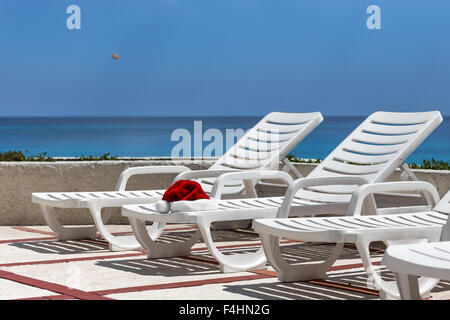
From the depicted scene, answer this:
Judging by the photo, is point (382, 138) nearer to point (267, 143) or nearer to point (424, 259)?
point (267, 143)

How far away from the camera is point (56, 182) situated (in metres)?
7.20

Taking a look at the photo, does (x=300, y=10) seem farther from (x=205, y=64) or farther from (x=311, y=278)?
(x=311, y=278)

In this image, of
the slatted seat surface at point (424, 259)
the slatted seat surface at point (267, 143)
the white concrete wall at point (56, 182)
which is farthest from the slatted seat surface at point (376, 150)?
the slatted seat surface at point (424, 259)

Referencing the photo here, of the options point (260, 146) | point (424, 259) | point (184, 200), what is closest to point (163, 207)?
point (184, 200)

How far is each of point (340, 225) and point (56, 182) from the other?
141 inches

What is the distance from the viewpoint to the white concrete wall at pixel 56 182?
709 cm

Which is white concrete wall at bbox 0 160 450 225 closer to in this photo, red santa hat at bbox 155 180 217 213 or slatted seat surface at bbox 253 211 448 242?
red santa hat at bbox 155 180 217 213

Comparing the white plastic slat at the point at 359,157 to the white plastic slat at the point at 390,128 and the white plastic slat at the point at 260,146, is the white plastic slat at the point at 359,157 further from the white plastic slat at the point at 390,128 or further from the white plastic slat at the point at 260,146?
the white plastic slat at the point at 260,146

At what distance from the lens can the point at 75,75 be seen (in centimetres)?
5278

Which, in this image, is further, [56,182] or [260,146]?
[56,182]

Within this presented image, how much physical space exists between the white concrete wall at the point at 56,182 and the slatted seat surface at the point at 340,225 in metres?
2.86

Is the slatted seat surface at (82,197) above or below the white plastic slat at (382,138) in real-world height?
below

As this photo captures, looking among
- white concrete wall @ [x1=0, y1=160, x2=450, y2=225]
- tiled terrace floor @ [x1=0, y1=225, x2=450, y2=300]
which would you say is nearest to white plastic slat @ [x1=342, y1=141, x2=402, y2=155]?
tiled terrace floor @ [x1=0, y1=225, x2=450, y2=300]

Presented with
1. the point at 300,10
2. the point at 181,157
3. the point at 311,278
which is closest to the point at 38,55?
the point at 300,10
